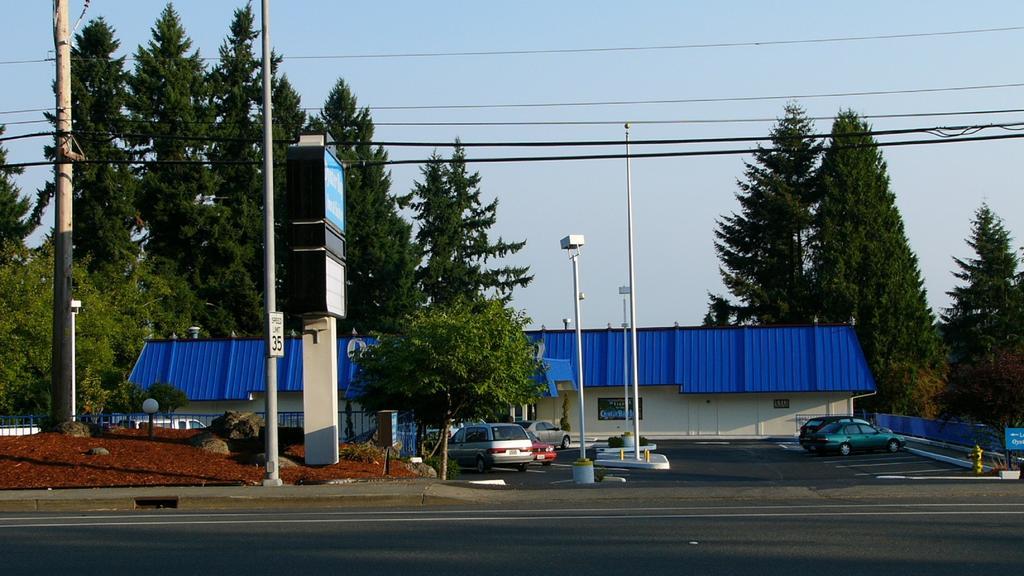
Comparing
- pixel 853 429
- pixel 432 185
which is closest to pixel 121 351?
pixel 432 185

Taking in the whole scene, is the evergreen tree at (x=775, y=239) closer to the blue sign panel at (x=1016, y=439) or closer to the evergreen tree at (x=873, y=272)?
the evergreen tree at (x=873, y=272)

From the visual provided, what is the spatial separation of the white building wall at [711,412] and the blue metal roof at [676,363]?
1352 mm

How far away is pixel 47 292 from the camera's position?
4812 centimetres

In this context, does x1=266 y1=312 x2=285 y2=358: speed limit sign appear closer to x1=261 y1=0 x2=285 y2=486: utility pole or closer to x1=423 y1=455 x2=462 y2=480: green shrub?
x1=261 y1=0 x2=285 y2=486: utility pole

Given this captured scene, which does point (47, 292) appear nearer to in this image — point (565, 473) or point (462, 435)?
point (462, 435)

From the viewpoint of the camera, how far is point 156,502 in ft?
58.4

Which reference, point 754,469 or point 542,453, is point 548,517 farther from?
point 754,469

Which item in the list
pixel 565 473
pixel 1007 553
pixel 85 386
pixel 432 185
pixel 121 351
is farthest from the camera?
pixel 432 185

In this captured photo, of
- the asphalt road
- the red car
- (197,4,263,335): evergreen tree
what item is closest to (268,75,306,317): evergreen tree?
(197,4,263,335): evergreen tree

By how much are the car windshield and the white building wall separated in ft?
70.3

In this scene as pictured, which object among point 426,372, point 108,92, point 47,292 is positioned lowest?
point 426,372

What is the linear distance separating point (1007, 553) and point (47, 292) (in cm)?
4482

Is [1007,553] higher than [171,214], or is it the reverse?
[171,214]

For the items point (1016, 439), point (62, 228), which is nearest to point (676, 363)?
point (1016, 439)
